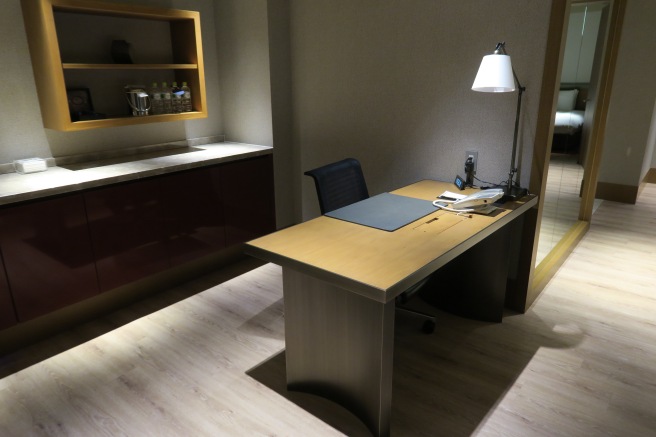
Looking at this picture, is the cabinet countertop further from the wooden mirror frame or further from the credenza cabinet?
the wooden mirror frame

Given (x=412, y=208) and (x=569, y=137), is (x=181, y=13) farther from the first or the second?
(x=569, y=137)

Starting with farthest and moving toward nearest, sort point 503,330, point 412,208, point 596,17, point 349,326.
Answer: point 596,17
point 503,330
point 412,208
point 349,326

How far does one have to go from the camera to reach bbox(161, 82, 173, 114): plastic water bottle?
10.6 feet

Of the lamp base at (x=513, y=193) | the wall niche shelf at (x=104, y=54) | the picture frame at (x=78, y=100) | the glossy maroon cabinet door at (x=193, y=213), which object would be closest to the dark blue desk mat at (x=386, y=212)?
the lamp base at (x=513, y=193)

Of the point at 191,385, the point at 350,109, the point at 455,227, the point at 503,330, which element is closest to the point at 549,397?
the point at 503,330

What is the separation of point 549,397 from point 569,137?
2.03 metres

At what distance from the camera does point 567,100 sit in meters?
3.13

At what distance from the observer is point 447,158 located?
295cm

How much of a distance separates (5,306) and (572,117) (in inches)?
148

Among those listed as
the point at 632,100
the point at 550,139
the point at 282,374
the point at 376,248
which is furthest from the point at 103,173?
the point at 632,100

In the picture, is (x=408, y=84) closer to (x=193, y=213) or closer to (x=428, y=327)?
(x=428, y=327)

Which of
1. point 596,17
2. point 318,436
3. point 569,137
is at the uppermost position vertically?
point 596,17

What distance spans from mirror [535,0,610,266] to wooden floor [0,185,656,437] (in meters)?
0.57

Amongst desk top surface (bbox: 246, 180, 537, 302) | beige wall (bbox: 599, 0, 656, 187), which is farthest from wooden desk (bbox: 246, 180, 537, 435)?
beige wall (bbox: 599, 0, 656, 187)
